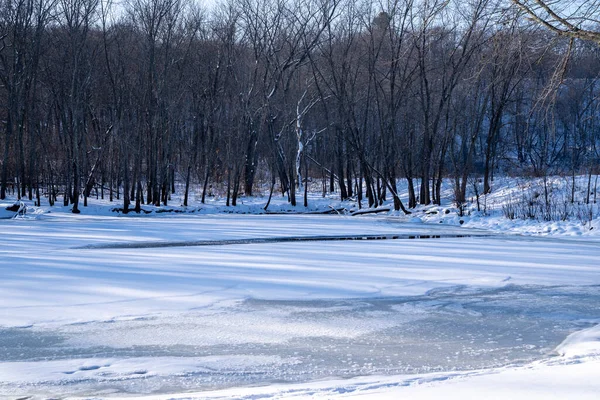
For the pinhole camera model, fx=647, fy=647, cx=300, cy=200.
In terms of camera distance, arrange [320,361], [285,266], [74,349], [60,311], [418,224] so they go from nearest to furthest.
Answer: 1. [320,361]
2. [74,349]
3. [60,311]
4. [285,266]
5. [418,224]

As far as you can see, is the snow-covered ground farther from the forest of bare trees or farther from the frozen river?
the forest of bare trees

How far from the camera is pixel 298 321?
718 centimetres

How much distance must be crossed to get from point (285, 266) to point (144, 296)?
11.1 feet

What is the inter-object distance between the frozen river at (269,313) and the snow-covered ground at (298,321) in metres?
0.02

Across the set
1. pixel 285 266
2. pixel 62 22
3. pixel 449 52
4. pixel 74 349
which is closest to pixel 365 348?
pixel 74 349

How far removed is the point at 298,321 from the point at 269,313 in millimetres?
522

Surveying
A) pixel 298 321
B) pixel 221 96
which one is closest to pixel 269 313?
pixel 298 321

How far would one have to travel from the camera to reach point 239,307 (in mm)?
7852

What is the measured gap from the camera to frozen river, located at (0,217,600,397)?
5395mm

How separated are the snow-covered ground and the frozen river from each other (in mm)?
25

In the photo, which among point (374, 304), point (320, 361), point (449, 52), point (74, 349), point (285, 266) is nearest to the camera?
point (320, 361)

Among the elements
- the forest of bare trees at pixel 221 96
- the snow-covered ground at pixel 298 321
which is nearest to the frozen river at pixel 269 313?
the snow-covered ground at pixel 298 321

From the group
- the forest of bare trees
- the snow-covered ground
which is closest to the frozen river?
the snow-covered ground

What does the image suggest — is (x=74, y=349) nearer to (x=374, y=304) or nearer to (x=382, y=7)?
(x=374, y=304)
